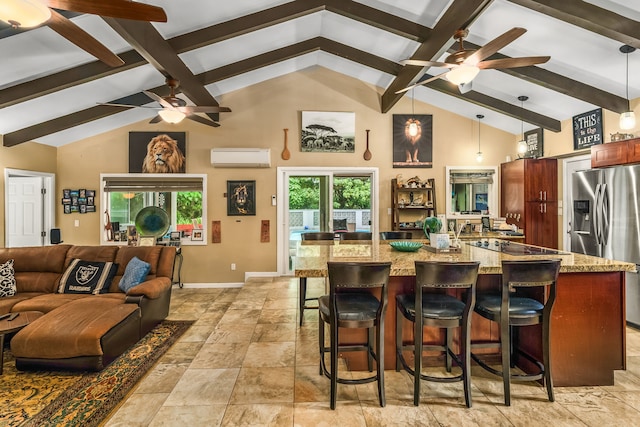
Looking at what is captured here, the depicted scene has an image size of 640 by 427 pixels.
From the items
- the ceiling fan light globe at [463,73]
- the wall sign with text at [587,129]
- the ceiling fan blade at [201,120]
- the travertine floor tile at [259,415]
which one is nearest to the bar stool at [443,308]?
the travertine floor tile at [259,415]

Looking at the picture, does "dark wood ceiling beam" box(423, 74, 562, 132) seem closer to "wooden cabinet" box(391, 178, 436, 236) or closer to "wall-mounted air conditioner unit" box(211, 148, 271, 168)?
"wooden cabinet" box(391, 178, 436, 236)

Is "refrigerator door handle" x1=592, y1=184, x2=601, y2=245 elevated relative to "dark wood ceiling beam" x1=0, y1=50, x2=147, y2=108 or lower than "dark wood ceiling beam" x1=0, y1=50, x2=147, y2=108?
lower

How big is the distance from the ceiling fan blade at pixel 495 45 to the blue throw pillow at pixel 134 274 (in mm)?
3940

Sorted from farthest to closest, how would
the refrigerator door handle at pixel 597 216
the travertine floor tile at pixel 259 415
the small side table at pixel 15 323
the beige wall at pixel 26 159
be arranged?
the beige wall at pixel 26 159 → the refrigerator door handle at pixel 597 216 → the small side table at pixel 15 323 → the travertine floor tile at pixel 259 415

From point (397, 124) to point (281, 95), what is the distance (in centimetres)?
211

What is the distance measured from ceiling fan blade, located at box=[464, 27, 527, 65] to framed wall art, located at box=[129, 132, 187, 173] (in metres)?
4.67

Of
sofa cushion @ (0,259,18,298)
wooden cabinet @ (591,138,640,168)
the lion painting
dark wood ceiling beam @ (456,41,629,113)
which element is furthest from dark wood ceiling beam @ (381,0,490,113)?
sofa cushion @ (0,259,18,298)

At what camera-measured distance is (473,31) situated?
12.2ft

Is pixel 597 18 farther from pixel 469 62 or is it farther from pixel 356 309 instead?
pixel 356 309

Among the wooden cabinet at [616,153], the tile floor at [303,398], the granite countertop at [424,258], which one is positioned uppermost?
the wooden cabinet at [616,153]

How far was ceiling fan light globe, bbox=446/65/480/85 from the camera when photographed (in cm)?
293

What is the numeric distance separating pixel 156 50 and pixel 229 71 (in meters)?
1.55

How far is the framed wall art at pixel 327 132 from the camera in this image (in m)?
5.89

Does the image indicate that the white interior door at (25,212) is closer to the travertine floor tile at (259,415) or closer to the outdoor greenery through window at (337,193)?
the outdoor greenery through window at (337,193)
